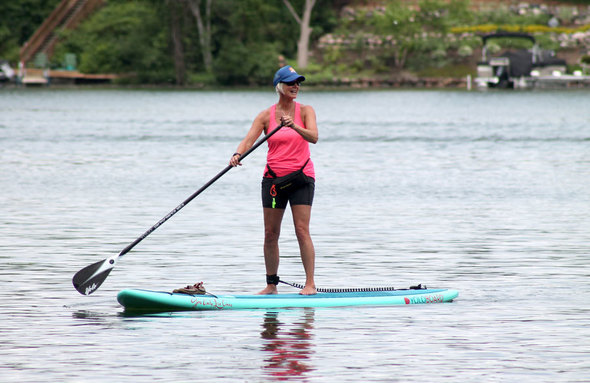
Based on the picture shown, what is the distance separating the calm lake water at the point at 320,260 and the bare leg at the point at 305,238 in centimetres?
32

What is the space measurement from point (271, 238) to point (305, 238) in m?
0.36

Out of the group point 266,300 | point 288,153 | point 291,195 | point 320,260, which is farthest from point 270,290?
point 320,260

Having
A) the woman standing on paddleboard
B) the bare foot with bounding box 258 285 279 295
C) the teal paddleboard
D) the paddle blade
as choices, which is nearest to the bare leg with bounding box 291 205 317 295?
the woman standing on paddleboard

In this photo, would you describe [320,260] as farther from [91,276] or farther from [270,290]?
[91,276]

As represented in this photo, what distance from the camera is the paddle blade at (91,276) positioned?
42.1ft

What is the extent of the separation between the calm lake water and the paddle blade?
178 mm

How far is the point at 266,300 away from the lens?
12375mm

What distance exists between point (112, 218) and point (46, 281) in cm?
696

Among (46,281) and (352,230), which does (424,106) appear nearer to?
(352,230)

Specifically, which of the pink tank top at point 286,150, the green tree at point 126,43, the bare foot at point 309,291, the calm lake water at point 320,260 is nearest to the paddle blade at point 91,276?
the calm lake water at point 320,260

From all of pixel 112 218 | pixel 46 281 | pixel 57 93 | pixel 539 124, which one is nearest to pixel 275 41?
pixel 57 93

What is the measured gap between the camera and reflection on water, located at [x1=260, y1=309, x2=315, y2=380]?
9711 millimetres

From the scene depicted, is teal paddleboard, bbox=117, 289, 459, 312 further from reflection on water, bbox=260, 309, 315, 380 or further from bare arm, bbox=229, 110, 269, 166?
bare arm, bbox=229, 110, 269, 166

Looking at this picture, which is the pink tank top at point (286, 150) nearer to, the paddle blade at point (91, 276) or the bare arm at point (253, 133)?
the bare arm at point (253, 133)
